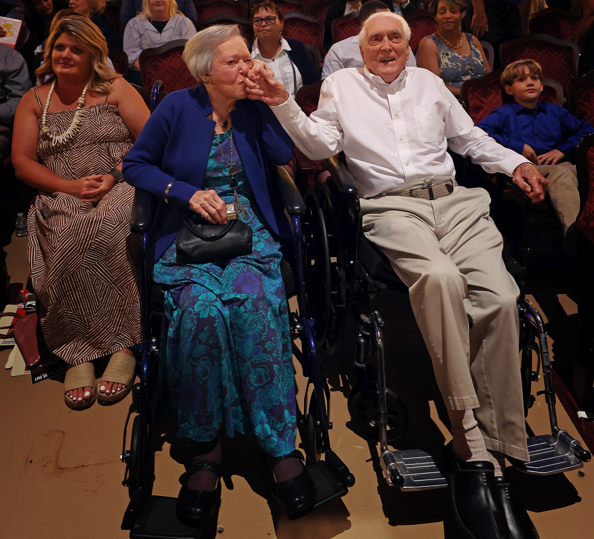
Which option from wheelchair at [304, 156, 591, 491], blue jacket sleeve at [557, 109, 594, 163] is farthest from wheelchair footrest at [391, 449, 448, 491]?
blue jacket sleeve at [557, 109, 594, 163]

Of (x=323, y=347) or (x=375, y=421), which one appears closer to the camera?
(x=375, y=421)

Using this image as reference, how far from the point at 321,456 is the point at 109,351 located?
3.09 ft

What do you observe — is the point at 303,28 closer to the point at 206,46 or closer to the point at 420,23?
the point at 420,23

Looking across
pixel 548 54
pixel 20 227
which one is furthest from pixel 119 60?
pixel 548 54

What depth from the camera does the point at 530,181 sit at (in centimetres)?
200

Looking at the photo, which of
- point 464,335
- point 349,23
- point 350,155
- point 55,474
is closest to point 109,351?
point 55,474

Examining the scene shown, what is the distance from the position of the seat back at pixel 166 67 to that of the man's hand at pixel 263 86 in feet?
5.05

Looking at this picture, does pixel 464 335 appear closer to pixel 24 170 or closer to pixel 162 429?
pixel 162 429

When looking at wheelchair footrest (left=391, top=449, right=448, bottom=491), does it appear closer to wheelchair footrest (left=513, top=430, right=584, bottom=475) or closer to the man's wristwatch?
wheelchair footrest (left=513, top=430, right=584, bottom=475)

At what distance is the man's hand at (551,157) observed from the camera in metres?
2.71

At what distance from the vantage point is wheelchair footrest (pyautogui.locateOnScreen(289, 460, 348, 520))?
1.64 m

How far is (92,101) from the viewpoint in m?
2.37

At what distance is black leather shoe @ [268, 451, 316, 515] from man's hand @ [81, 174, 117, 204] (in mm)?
1336

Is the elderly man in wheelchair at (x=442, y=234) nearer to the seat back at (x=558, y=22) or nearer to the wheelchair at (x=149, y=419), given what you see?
the wheelchair at (x=149, y=419)
